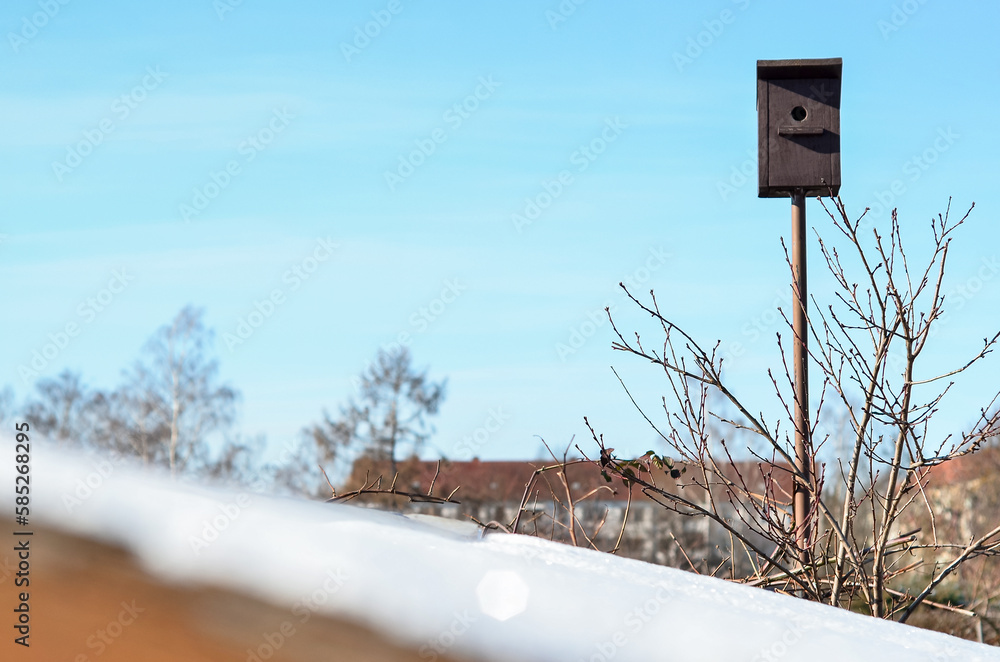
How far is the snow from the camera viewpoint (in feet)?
1.82

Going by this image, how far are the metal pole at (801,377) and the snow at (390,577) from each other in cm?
220

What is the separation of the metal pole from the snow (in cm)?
220

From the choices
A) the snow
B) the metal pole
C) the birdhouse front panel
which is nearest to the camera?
the snow

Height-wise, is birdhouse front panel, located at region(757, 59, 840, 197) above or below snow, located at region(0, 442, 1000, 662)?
above

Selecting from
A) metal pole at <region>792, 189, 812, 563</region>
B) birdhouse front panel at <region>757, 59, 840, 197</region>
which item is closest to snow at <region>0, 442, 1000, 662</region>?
metal pole at <region>792, 189, 812, 563</region>

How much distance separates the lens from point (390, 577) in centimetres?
57

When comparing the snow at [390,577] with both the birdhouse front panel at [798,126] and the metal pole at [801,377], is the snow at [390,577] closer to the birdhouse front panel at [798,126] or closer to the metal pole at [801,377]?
the metal pole at [801,377]

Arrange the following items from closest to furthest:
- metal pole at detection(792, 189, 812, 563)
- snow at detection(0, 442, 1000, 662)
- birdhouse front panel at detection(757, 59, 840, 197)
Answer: snow at detection(0, 442, 1000, 662)
metal pole at detection(792, 189, 812, 563)
birdhouse front panel at detection(757, 59, 840, 197)

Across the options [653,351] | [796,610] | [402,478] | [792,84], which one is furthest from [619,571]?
[402,478]

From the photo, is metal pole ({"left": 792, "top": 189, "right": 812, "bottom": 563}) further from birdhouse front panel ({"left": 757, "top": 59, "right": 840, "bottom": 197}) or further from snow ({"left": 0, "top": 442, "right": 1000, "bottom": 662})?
snow ({"left": 0, "top": 442, "right": 1000, "bottom": 662})

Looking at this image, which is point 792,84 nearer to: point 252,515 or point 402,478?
point 252,515

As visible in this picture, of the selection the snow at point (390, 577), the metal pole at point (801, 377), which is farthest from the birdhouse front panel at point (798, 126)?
the snow at point (390, 577)

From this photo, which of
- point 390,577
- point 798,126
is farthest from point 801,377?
point 390,577

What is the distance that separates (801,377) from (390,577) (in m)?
3.29
